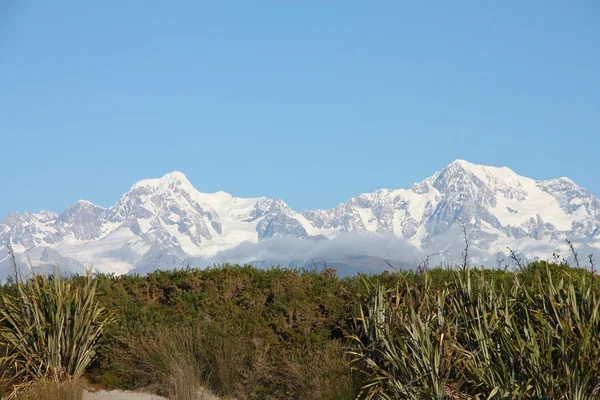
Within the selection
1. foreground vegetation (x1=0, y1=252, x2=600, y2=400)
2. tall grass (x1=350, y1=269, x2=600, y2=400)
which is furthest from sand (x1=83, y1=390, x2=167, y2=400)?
tall grass (x1=350, y1=269, x2=600, y2=400)

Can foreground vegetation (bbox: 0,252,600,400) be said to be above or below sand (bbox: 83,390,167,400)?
above

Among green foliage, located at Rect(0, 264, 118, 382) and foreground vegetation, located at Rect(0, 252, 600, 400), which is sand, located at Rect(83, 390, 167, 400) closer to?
foreground vegetation, located at Rect(0, 252, 600, 400)

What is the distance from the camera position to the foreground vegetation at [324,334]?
10.7m

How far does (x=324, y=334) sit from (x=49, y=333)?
16.6ft

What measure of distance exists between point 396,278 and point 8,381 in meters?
7.55

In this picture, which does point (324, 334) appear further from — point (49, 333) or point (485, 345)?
point (49, 333)

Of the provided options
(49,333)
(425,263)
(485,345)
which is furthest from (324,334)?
(49,333)

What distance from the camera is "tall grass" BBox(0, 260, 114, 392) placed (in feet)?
45.2

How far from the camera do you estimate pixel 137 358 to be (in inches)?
542

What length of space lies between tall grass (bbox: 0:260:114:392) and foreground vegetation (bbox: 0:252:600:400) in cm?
4

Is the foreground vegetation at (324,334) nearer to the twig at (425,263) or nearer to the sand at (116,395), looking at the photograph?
the sand at (116,395)

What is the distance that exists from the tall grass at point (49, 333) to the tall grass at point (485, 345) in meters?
5.23

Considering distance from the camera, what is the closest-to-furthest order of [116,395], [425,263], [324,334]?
1. [425,263]
2. [116,395]
3. [324,334]

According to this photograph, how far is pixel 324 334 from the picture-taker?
46.1ft
